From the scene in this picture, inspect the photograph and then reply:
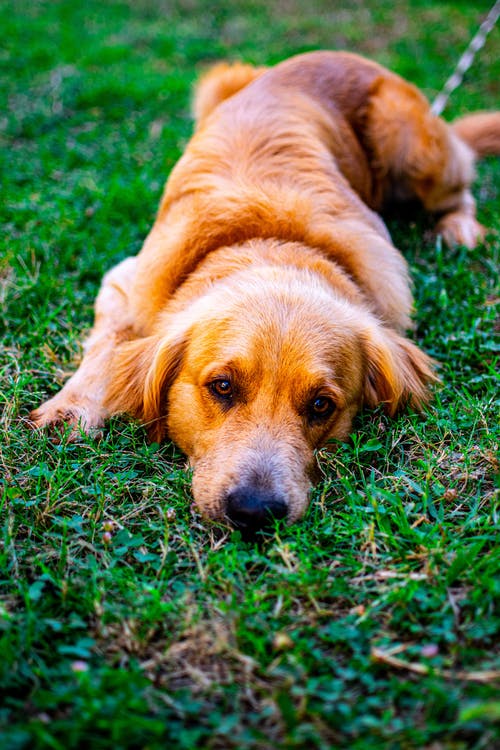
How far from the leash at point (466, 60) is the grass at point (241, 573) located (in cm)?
337

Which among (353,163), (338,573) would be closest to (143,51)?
(353,163)

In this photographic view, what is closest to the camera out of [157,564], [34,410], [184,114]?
[157,564]

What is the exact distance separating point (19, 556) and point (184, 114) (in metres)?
5.90

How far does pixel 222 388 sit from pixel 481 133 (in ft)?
15.2

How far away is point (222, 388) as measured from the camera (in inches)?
125

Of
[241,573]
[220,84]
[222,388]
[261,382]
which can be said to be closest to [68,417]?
[222,388]

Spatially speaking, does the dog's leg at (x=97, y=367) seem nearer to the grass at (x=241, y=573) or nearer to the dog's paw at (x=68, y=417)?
the dog's paw at (x=68, y=417)

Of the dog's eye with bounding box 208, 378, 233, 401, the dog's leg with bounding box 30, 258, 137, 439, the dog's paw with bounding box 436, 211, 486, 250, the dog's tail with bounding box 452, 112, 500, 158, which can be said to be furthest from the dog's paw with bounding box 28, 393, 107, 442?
the dog's tail with bounding box 452, 112, 500, 158

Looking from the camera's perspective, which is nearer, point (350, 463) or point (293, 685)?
point (293, 685)

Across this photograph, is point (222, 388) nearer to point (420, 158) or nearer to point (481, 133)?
point (420, 158)

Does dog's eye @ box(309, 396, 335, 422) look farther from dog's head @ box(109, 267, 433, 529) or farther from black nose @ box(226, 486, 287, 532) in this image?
black nose @ box(226, 486, 287, 532)

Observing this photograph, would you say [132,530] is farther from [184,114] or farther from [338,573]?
[184,114]

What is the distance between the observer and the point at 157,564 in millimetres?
2596

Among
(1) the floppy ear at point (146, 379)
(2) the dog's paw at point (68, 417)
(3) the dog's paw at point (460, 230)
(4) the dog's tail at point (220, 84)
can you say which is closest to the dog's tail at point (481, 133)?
(3) the dog's paw at point (460, 230)
